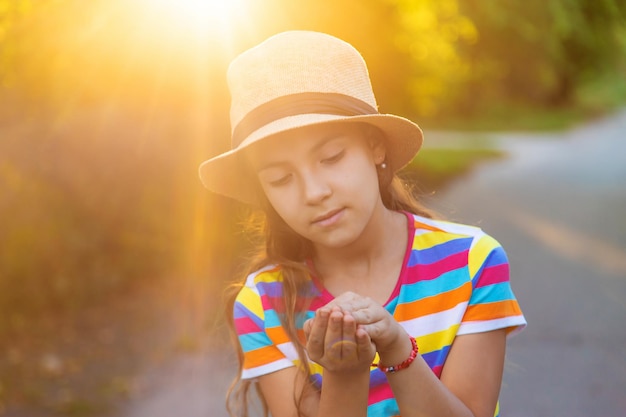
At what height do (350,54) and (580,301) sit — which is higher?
(350,54)

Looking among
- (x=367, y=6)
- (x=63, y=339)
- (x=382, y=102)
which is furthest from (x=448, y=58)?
(x=63, y=339)

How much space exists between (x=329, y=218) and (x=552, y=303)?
4.35 m

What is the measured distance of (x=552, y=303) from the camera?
630 cm

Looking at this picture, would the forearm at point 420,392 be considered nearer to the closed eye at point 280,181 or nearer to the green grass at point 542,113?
the closed eye at point 280,181

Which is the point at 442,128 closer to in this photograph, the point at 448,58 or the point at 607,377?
the point at 448,58

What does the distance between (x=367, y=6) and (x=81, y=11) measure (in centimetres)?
472

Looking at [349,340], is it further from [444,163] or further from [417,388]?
[444,163]

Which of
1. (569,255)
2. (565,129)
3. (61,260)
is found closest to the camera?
(61,260)

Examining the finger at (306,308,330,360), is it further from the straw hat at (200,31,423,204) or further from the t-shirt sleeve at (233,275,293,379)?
the straw hat at (200,31,423,204)

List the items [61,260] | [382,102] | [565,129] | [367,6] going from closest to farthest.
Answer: [61,260] < [367,6] < [382,102] < [565,129]

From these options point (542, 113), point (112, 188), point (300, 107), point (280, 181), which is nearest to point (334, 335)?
point (280, 181)

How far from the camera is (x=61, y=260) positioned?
19.8 feet

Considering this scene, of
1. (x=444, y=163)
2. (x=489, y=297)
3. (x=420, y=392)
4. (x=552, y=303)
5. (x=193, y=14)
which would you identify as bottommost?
(x=552, y=303)

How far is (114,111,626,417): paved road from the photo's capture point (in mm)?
4590
